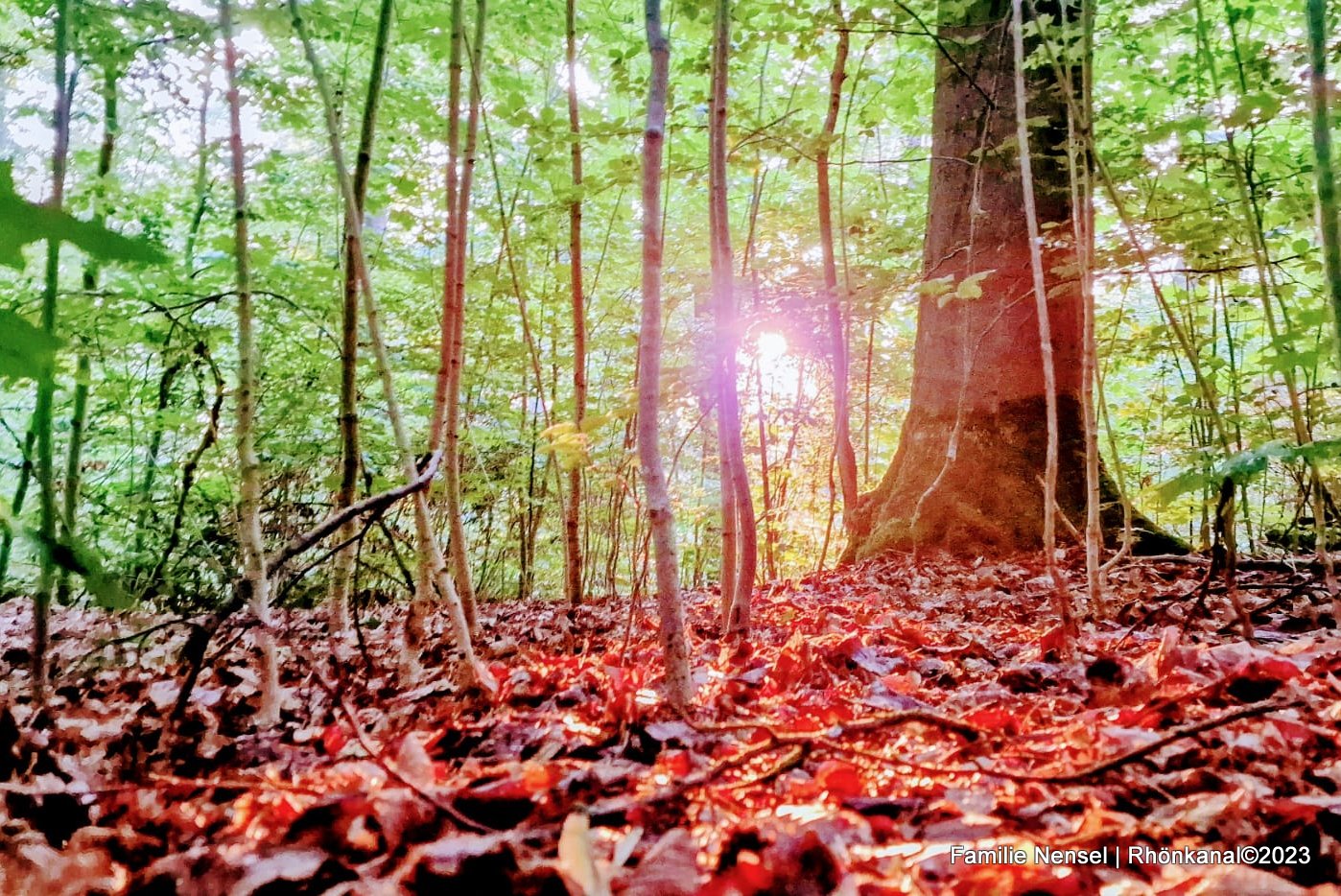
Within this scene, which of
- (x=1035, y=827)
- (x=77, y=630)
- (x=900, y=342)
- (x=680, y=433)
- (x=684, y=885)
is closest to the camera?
(x=684, y=885)

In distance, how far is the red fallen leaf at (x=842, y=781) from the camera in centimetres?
113

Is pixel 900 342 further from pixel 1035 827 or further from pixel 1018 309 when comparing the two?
pixel 1035 827

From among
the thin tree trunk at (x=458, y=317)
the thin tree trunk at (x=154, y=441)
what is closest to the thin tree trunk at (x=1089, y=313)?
the thin tree trunk at (x=458, y=317)

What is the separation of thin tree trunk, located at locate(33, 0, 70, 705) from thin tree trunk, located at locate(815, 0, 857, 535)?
101 inches

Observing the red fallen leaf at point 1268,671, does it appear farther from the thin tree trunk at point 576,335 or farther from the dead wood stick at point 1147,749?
the thin tree trunk at point 576,335

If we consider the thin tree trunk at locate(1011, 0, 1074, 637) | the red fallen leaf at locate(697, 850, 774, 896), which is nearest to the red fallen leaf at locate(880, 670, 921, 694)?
the thin tree trunk at locate(1011, 0, 1074, 637)

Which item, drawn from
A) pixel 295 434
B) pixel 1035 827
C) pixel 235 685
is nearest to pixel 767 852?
pixel 1035 827

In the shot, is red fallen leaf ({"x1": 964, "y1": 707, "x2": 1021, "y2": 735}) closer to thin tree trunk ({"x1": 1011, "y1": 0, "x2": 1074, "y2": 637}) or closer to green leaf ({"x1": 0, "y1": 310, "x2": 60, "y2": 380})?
thin tree trunk ({"x1": 1011, "y1": 0, "x2": 1074, "y2": 637})

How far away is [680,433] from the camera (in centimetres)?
1100

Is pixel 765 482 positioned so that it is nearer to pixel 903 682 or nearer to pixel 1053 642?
pixel 1053 642

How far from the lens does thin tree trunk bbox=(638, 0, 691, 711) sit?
1.61m

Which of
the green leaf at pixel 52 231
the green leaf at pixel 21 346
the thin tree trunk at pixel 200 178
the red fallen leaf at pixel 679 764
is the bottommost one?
the red fallen leaf at pixel 679 764

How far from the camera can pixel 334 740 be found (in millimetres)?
1688

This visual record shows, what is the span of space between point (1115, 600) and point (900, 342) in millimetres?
6386
